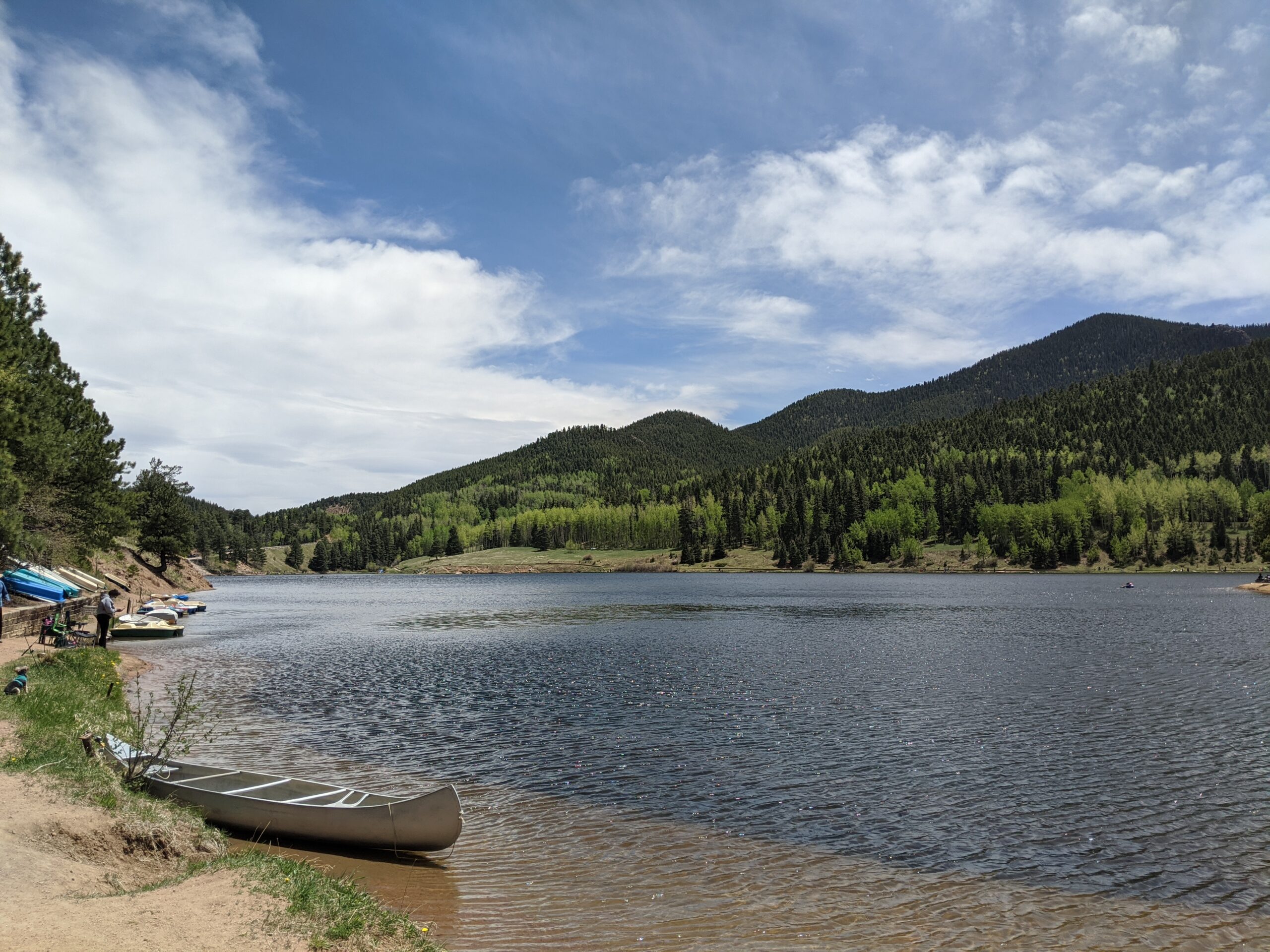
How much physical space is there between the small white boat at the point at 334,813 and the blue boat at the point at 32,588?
5037 centimetres

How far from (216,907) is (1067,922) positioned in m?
13.6

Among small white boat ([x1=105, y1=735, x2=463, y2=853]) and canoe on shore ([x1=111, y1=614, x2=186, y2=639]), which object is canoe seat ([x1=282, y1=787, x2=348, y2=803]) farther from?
canoe on shore ([x1=111, y1=614, x2=186, y2=639])

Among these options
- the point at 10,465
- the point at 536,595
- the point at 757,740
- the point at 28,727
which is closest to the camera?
the point at 28,727

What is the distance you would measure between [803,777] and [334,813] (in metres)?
12.7

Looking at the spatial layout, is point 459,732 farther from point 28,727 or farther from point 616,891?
point 616,891

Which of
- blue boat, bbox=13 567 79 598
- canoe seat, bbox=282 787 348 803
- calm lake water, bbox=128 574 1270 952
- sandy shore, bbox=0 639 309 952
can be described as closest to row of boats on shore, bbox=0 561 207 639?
blue boat, bbox=13 567 79 598

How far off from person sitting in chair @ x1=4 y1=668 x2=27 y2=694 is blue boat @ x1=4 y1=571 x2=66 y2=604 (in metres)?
38.4

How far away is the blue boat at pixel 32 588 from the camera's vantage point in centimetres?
5369

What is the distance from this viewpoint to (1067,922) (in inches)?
507

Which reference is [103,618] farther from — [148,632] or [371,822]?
[371,822]

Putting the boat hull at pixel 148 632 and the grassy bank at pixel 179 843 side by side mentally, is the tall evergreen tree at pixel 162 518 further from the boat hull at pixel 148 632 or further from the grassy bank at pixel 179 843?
the grassy bank at pixel 179 843

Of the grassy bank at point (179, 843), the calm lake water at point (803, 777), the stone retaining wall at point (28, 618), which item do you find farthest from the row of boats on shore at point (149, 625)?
the grassy bank at point (179, 843)

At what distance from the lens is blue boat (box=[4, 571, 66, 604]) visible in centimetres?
5369

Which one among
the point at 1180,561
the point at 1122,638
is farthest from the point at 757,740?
the point at 1180,561
